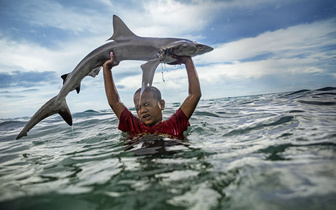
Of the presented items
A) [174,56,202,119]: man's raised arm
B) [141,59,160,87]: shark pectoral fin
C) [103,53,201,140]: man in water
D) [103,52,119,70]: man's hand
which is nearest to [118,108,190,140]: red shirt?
[103,53,201,140]: man in water

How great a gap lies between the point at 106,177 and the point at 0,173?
1.75 metres

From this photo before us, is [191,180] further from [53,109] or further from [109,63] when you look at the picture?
[53,109]

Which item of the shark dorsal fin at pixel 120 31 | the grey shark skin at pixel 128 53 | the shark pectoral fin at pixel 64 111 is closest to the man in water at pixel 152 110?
the grey shark skin at pixel 128 53

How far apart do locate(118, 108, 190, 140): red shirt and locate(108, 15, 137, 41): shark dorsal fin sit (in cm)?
141

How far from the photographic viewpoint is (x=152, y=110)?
3.98 meters

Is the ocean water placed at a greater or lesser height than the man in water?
lesser

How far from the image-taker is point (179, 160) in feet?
7.93

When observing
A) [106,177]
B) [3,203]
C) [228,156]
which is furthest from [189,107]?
[3,203]

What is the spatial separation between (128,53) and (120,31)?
1.57ft

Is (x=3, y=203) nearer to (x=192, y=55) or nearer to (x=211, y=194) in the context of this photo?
(x=211, y=194)

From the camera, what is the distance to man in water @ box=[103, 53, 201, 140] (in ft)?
12.3

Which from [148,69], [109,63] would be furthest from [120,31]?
[148,69]

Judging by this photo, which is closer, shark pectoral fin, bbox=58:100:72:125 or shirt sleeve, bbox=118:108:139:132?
shirt sleeve, bbox=118:108:139:132

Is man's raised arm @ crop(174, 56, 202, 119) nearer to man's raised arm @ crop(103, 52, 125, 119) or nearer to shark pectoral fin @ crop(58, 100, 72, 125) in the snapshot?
man's raised arm @ crop(103, 52, 125, 119)
